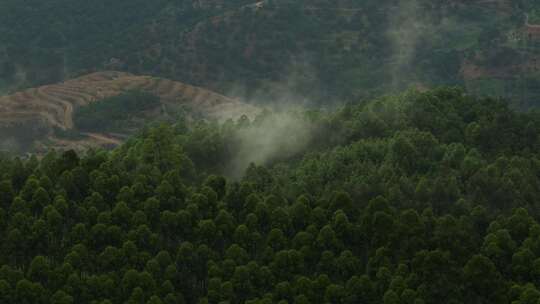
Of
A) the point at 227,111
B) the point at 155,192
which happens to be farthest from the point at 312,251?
the point at 227,111

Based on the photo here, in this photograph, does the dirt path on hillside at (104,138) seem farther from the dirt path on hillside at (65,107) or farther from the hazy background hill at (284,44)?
the hazy background hill at (284,44)

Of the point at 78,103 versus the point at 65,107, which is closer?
the point at 65,107

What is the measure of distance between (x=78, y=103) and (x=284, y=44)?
3750 cm

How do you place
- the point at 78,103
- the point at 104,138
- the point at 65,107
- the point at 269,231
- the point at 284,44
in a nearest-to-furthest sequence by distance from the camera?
the point at 269,231 < the point at 104,138 < the point at 65,107 < the point at 78,103 < the point at 284,44

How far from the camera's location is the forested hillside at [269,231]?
28891 mm

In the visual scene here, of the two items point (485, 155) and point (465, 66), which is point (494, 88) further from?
point (485, 155)

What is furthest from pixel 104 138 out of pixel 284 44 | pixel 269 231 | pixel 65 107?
pixel 269 231

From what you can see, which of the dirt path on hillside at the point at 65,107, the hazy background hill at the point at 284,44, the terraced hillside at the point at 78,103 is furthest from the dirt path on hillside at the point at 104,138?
the hazy background hill at the point at 284,44

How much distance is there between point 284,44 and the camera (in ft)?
426

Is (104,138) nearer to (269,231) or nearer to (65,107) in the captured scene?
(65,107)

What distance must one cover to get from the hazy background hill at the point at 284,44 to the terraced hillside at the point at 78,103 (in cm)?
1273

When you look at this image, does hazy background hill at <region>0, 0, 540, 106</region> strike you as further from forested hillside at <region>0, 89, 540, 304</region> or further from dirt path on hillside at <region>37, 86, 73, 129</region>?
forested hillside at <region>0, 89, 540, 304</region>

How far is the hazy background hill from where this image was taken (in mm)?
118562

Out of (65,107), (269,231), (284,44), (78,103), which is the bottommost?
(284,44)
